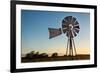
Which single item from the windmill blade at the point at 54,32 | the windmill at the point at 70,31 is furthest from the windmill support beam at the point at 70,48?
the windmill blade at the point at 54,32

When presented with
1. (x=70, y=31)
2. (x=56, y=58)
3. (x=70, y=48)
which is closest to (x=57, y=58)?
(x=56, y=58)

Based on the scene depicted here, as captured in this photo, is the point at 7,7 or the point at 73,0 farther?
the point at 73,0

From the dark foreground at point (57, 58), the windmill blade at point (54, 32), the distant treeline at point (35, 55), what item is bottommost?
the dark foreground at point (57, 58)

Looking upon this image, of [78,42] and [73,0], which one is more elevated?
[73,0]

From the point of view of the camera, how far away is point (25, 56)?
1722 mm

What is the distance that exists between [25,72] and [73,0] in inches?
29.2

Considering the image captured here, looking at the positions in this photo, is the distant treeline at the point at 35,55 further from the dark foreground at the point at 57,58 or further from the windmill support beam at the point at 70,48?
the windmill support beam at the point at 70,48

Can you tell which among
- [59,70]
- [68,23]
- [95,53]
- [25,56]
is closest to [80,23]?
[68,23]

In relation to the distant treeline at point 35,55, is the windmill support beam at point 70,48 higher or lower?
higher

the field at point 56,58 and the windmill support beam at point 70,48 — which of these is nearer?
the field at point 56,58

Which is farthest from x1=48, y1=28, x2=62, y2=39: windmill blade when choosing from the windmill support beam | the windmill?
the windmill support beam

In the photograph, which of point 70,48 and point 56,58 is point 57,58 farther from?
point 70,48

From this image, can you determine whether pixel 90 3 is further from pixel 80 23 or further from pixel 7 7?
pixel 7 7

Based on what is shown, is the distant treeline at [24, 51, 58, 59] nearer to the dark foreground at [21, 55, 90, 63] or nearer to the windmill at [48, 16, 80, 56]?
the dark foreground at [21, 55, 90, 63]
